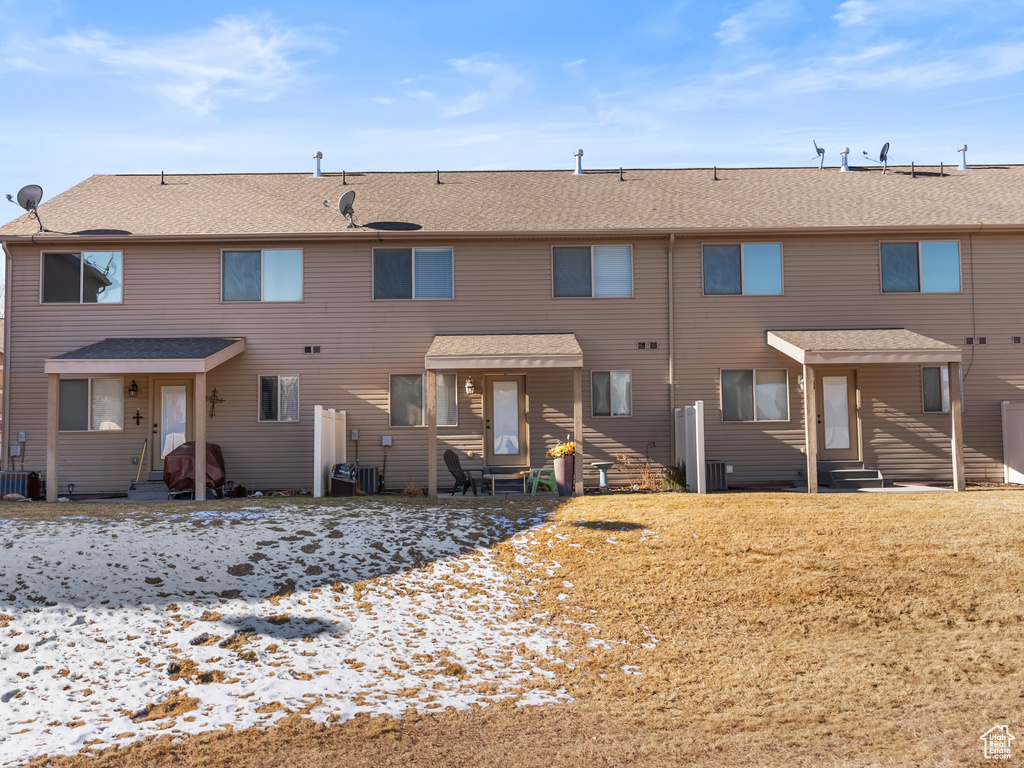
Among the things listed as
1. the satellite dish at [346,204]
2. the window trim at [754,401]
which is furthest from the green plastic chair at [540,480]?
the satellite dish at [346,204]

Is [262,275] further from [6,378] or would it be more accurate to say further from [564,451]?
[564,451]

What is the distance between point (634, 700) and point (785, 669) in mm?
1446

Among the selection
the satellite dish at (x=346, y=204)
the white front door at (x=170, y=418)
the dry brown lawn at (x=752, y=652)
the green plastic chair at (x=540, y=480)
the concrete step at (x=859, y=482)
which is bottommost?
the dry brown lawn at (x=752, y=652)

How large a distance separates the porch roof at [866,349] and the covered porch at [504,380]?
Answer: 3759 millimetres

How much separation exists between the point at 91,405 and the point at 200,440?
321 cm

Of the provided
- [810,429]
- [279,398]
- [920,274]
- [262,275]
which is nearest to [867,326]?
[920,274]

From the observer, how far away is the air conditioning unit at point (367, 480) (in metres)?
14.5

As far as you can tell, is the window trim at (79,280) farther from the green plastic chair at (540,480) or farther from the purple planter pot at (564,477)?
the purple planter pot at (564,477)

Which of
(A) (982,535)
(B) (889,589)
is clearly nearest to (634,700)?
(B) (889,589)

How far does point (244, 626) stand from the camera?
289 inches

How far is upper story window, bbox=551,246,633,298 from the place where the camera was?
15.5 m

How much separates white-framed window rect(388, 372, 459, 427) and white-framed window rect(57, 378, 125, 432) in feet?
16.6

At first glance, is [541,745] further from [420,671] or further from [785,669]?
[785,669]

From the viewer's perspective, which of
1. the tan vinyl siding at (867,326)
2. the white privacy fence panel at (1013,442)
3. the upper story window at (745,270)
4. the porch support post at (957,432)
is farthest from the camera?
the upper story window at (745,270)
